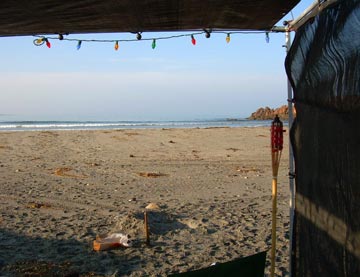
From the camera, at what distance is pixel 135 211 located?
7199 millimetres

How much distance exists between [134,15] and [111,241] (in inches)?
120

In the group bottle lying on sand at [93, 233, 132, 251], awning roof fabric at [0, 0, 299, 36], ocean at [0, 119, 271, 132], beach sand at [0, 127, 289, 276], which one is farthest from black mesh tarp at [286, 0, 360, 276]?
ocean at [0, 119, 271, 132]

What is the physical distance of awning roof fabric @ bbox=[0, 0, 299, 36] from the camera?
3.18 meters

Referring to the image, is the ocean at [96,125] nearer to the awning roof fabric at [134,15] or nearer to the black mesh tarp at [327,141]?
the awning roof fabric at [134,15]

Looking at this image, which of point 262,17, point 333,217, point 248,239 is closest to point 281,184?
A: point 248,239

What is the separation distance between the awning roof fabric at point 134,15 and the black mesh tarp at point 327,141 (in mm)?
547

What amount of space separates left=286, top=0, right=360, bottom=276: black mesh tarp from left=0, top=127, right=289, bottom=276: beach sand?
1604mm

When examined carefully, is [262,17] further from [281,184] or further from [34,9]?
[281,184]

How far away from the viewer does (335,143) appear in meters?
2.34

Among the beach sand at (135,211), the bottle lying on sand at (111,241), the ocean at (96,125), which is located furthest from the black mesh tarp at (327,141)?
the ocean at (96,125)

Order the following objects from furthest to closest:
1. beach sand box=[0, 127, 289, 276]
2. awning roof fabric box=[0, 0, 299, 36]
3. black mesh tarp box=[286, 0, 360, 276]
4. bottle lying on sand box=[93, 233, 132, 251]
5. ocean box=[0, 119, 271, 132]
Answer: ocean box=[0, 119, 271, 132] → bottle lying on sand box=[93, 233, 132, 251] → beach sand box=[0, 127, 289, 276] → awning roof fabric box=[0, 0, 299, 36] → black mesh tarp box=[286, 0, 360, 276]

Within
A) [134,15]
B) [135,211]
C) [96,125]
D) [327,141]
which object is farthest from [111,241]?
[96,125]

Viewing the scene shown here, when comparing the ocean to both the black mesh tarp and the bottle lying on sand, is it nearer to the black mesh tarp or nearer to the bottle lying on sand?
the bottle lying on sand

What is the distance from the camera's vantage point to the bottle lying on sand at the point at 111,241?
207 inches
